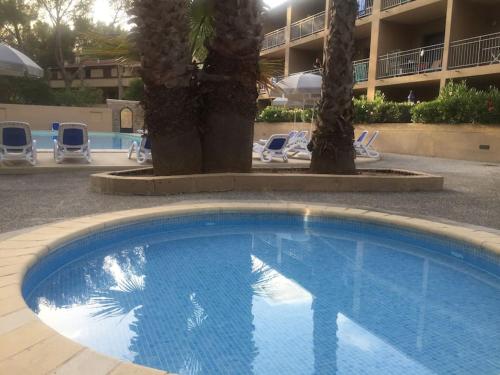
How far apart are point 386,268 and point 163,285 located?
227 cm

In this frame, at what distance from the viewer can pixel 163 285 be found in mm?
3779

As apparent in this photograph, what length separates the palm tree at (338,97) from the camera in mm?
8023

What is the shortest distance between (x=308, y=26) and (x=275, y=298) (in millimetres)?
25523

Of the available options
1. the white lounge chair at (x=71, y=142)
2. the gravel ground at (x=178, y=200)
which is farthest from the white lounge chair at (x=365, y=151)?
the white lounge chair at (x=71, y=142)

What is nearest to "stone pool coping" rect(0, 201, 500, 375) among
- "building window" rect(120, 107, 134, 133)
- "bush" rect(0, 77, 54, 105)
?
"building window" rect(120, 107, 134, 133)

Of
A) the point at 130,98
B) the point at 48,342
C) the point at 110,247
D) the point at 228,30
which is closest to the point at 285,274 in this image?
the point at 110,247

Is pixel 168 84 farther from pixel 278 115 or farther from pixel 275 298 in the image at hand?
pixel 278 115

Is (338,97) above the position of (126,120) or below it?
above

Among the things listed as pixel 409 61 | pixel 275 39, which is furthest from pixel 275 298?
pixel 275 39

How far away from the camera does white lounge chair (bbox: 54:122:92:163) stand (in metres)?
9.90

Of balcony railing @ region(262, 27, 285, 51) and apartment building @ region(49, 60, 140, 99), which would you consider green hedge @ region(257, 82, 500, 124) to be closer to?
balcony railing @ region(262, 27, 285, 51)

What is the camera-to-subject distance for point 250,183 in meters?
7.34

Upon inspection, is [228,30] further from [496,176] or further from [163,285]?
[496,176]

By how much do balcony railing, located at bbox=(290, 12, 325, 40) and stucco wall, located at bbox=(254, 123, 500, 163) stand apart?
356 inches
